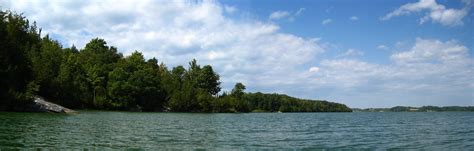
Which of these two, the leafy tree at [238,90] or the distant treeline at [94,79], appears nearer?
the distant treeline at [94,79]

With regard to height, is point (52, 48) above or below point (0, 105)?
above

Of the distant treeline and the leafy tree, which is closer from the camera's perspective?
the distant treeline

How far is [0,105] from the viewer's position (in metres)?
64.7

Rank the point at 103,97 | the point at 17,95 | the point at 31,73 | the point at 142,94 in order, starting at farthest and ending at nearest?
1. the point at 142,94
2. the point at 103,97
3. the point at 31,73
4. the point at 17,95

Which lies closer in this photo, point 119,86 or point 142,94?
point 119,86

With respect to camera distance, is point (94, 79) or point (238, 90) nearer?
point (94, 79)

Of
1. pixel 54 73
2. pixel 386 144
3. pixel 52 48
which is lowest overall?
pixel 386 144

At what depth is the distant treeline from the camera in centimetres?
6969

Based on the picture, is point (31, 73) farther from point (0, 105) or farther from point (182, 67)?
point (182, 67)

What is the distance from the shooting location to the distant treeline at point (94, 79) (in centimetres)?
6969

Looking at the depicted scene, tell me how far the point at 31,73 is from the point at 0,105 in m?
10.7

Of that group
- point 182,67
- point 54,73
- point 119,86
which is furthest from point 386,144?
point 182,67

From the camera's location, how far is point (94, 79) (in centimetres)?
12288

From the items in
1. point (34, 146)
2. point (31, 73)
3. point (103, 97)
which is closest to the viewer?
point (34, 146)
